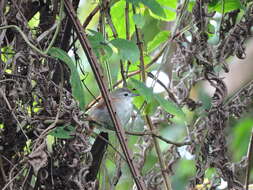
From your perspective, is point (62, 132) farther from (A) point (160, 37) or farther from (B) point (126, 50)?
(A) point (160, 37)

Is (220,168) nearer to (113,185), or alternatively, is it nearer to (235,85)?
(113,185)

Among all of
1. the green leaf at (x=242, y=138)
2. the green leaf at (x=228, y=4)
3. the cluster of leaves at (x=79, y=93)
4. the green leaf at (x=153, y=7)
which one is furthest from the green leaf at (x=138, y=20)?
the green leaf at (x=242, y=138)

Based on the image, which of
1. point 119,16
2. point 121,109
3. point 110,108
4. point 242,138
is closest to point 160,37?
point 119,16

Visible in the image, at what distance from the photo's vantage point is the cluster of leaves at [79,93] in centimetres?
174

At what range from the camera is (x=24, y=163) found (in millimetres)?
1684

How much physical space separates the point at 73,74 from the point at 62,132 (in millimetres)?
228

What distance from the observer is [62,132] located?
1.74 meters

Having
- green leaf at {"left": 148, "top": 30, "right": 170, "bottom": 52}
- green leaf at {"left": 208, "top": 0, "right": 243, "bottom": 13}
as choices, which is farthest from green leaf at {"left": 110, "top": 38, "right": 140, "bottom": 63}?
green leaf at {"left": 148, "top": 30, "right": 170, "bottom": 52}

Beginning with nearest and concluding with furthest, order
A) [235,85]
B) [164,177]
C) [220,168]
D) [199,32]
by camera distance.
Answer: [220,168], [199,32], [164,177], [235,85]

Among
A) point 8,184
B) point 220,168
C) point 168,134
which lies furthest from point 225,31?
point 168,134

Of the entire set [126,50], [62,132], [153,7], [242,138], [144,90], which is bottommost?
[242,138]

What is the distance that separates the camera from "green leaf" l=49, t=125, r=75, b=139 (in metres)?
1.72

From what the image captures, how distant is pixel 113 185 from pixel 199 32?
0.82 m

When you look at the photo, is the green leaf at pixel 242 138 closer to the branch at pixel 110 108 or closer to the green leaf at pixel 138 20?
the green leaf at pixel 138 20
